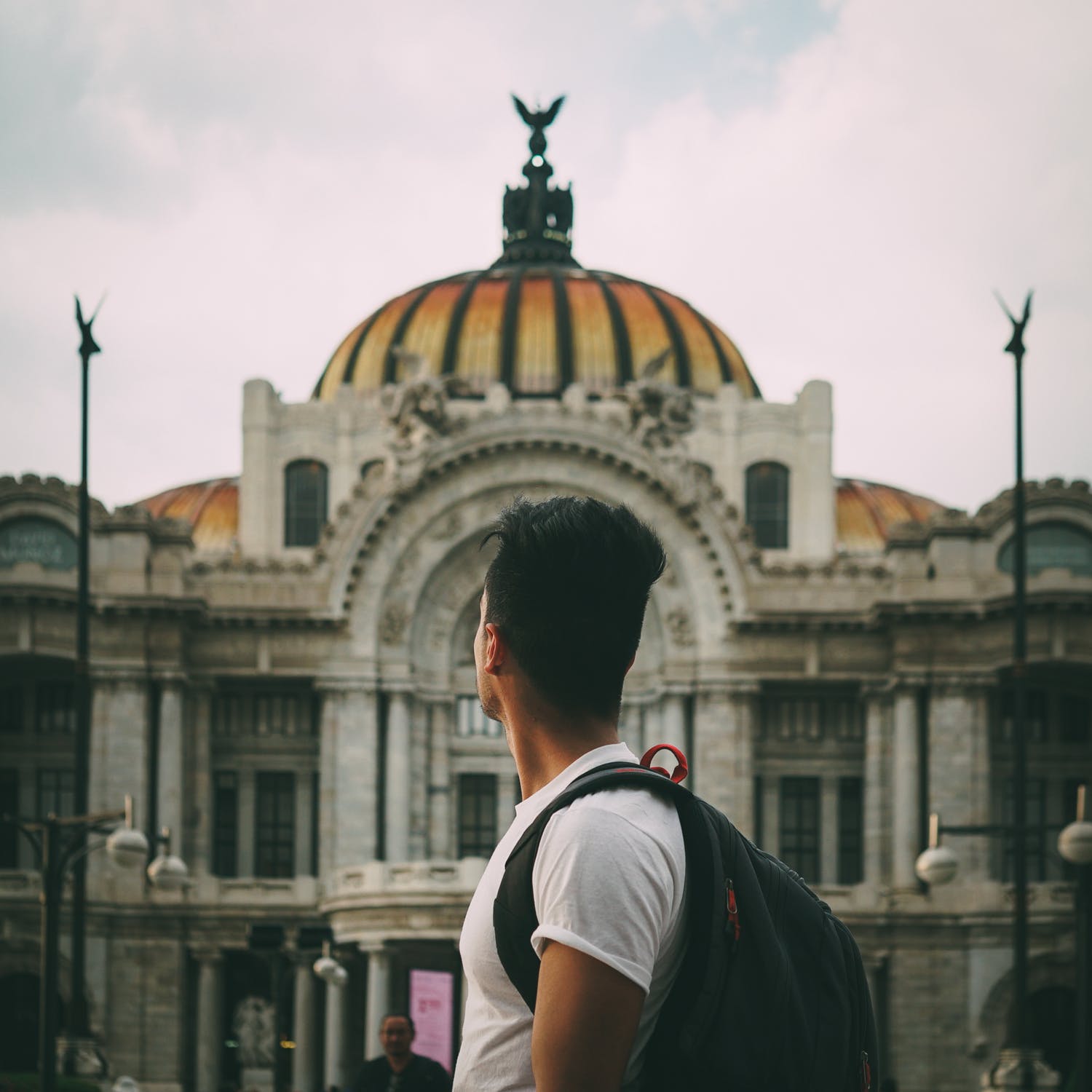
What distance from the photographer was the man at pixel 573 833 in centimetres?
388

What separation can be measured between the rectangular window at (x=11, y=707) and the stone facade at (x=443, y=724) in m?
0.11

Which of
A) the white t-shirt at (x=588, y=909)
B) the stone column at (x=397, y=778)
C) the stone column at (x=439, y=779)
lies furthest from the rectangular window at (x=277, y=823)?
the white t-shirt at (x=588, y=909)

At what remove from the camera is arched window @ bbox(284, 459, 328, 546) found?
62812 mm

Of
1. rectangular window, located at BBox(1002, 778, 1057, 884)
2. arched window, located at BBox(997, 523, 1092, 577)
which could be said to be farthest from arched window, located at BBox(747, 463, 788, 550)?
rectangular window, located at BBox(1002, 778, 1057, 884)

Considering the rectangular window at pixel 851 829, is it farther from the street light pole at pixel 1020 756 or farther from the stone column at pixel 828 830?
the street light pole at pixel 1020 756

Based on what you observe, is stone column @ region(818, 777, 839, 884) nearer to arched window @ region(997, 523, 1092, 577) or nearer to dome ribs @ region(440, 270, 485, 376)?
arched window @ region(997, 523, 1092, 577)

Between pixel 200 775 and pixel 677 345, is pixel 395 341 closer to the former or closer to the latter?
pixel 677 345

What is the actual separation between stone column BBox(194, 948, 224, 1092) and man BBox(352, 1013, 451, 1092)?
137 ft

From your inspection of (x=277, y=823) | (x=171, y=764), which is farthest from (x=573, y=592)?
(x=277, y=823)

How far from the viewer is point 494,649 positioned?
4.54 meters

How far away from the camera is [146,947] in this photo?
5372 centimetres

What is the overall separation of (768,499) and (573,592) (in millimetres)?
58650

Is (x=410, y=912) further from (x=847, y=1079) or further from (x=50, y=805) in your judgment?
(x=847, y=1079)

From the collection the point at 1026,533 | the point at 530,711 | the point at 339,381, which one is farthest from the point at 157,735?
the point at 530,711
